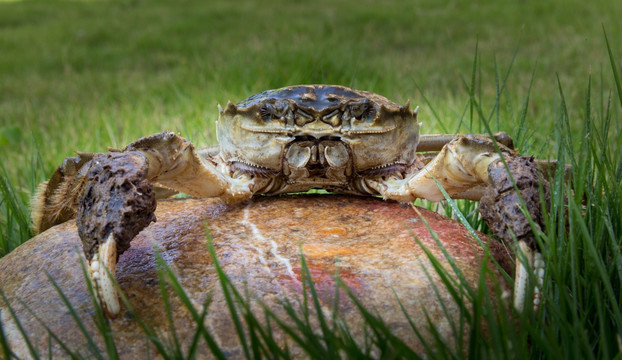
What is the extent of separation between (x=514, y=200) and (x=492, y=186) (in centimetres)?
10

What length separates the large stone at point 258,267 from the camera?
62.4 inches

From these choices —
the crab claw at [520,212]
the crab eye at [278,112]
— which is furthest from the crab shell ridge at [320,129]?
the crab claw at [520,212]

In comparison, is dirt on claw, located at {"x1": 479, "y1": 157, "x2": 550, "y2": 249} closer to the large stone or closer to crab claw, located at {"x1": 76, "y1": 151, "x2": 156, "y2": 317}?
the large stone

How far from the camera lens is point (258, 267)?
1792 millimetres

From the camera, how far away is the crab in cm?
171

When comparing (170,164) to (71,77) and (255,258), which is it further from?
(71,77)

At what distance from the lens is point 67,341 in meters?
1.58

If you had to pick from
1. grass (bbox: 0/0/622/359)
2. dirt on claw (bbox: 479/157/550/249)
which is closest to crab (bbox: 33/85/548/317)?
dirt on claw (bbox: 479/157/550/249)


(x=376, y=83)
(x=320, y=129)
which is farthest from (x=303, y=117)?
(x=376, y=83)

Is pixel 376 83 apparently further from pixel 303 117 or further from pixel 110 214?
pixel 110 214

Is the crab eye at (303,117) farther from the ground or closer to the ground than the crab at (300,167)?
farther from the ground

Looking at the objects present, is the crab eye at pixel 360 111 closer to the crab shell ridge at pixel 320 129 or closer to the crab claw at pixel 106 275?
the crab shell ridge at pixel 320 129

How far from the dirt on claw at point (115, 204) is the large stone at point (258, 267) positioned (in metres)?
0.08

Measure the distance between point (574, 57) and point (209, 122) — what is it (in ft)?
13.0
